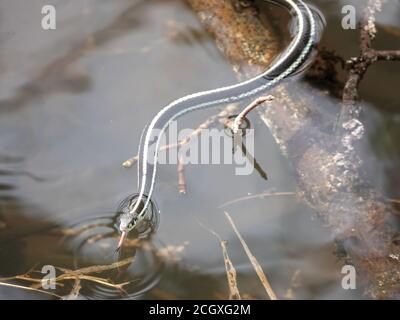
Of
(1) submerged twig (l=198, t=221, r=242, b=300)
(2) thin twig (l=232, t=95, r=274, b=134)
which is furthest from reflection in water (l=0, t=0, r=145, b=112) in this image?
(1) submerged twig (l=198, t=221, r=242, b=300)

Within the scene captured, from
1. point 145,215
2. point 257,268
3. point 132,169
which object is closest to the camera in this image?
point 257,268

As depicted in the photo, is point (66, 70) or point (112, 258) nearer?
point (112, 258)

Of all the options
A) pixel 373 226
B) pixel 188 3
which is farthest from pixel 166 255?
pixel 188 3

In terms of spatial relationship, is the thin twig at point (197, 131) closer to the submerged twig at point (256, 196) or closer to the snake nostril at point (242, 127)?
the snake nostril at point (242, 127)

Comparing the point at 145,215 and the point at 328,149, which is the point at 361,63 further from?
the point at 145,215

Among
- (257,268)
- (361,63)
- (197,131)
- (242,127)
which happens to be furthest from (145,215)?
(361,63)

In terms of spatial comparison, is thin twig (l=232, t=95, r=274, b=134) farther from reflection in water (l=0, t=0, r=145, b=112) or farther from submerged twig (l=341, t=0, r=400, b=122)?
reflection in water (l=0, t=0, r=145, b=112)

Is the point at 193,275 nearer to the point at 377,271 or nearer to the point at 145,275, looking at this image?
the point at 145,275

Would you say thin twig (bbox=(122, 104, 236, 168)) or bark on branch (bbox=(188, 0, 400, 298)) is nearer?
bark on branch (bbox=(188, 0, 400, 298))
